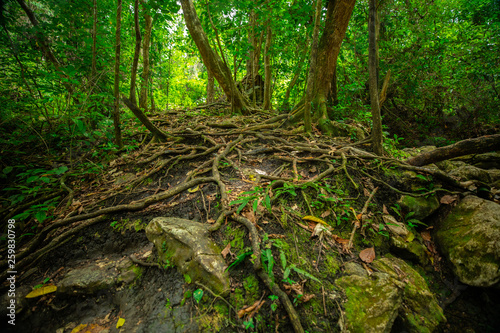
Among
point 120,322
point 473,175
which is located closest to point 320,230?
point 120,322

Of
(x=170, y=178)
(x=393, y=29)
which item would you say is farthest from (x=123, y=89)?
(x=393, y=29)

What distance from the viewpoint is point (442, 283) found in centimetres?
240

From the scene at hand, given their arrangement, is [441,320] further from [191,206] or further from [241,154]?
[241,154]

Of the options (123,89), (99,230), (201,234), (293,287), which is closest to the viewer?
(293,287)

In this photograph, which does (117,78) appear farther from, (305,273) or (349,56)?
(349,56)

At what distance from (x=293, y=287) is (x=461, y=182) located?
10.8ft

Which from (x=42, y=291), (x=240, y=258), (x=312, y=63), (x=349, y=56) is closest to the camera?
(x=240, y=258)

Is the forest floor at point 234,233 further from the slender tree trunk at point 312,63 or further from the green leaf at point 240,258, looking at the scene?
the slender tree trunk at point 312,63

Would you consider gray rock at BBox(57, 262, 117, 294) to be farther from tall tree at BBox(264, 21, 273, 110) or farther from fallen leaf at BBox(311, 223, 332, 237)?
tall tree at BBox(264, 21, 273, 110)

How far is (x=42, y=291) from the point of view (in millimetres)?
1992

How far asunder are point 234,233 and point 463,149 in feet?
13.5

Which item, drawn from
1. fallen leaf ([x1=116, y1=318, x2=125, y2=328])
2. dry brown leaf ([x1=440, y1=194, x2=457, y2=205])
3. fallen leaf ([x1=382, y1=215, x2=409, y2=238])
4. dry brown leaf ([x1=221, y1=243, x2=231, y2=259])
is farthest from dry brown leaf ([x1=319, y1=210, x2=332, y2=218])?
fallen leaf ([x1=116, y1=318, x2=125, y2=328])

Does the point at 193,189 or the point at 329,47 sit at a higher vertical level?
the point at 329,47

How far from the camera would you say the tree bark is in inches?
121
